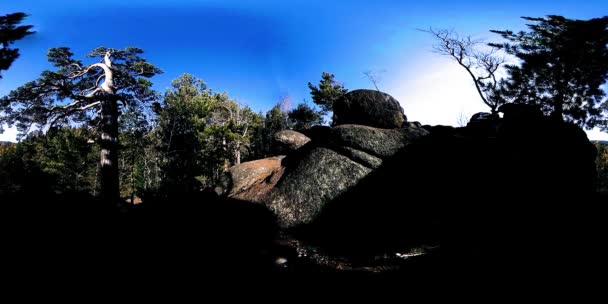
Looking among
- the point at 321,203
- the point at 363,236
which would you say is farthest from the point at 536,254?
the point at 321,203

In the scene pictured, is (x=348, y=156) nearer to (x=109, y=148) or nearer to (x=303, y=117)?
(x=109, y=148)

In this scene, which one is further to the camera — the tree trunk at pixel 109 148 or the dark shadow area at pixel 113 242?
the tree trunk at pixel 109 148

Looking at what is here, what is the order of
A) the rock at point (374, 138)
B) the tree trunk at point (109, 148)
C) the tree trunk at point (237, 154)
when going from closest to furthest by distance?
the rock at point (374, 138) → the tree trunk at point (109, 148) → the tree trunk at point (237, 154)

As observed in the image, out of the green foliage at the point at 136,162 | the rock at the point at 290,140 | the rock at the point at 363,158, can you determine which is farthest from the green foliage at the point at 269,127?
the rock at the point at 363,158

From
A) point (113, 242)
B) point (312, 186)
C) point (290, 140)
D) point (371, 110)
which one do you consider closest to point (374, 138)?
point (371, 110)

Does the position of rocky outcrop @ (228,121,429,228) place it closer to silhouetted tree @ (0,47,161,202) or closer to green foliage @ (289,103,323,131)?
silhouetted tree @ (0,47,161,202)

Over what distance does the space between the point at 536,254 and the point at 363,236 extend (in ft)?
16.4

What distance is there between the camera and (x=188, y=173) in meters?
30.2

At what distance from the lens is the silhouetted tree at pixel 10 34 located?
818cm

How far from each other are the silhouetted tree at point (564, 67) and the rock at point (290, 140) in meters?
18.3

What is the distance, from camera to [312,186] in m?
11.0

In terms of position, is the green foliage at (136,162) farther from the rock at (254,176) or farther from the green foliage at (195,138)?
the rock at (254,176)

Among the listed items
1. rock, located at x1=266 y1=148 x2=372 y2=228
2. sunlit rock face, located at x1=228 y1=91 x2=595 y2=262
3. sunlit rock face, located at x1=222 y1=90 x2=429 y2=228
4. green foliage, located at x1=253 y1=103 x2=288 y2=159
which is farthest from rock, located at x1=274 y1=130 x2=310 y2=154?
green foliage, located at x1=253 y1=103 x2=288 y2=159

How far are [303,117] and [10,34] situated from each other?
32.0 meters
